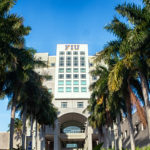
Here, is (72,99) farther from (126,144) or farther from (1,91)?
(1,91)

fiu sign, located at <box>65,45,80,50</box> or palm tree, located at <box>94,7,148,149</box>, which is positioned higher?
fiu sign, located at <box>65,45,80,50</box>

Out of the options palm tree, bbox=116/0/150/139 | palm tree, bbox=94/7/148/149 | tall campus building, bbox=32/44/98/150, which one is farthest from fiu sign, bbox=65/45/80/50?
palm tree, bbox=116/0/150/139

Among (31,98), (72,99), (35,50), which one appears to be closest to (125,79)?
(35,50)

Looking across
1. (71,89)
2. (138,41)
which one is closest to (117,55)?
(138,41)

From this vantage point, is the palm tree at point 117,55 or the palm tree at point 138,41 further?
the palm tree at point 117,55

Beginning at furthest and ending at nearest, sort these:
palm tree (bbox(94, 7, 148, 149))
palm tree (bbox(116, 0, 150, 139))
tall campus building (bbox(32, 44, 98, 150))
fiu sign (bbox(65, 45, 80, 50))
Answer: fiu sign (bbox(65, 45, 80, 50))
tall campus building (bbox(32, 44, 98, 150))
palm tree (bbox(94, 7, 148, 149))
palm tree (bbox(116, 0, 150, 139))

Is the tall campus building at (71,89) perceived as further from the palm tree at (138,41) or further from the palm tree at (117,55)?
the palm tree at (138,41)

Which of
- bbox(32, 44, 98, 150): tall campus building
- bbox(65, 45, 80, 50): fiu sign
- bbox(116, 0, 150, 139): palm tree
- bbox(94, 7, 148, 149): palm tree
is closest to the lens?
bbox(116, 0, 150, 139): palm tree

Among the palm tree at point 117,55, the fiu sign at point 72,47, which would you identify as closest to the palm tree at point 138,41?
the palm tree at point 117,55

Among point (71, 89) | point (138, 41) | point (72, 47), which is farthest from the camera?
point (72, 47)

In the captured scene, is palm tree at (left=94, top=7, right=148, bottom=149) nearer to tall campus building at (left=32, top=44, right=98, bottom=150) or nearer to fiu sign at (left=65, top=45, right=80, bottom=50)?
tall campus building at (left=32, top=44, right=98, bottom=150)

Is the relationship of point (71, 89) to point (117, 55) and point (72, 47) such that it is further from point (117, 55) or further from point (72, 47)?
point (117, 55)

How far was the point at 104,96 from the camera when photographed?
24125 millimetres

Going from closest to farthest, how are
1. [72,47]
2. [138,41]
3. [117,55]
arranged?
[138,41], [117,55], [72,47]
